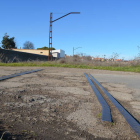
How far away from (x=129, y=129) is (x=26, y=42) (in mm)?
74408

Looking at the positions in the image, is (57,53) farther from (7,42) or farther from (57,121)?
(57,121)

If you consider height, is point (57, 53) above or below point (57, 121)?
above

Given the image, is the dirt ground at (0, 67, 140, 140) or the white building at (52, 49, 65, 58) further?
the white building at (52, 49, 65, 58)

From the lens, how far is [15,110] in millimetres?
3467

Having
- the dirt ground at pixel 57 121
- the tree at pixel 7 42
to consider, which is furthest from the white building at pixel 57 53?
the dirt ground at pixel 57 121

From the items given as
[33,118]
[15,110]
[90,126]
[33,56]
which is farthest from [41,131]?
[33,56]

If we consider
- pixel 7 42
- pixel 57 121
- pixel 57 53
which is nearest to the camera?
pixel 57 121

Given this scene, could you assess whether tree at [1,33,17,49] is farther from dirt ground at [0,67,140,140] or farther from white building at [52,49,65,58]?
dirt ground at [0,67,140,140]

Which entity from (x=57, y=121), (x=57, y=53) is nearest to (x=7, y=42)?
(x=57, y=53)

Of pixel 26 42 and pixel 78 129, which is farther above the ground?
pixel 26 42

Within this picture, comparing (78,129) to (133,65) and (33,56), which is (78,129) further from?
(33,56)

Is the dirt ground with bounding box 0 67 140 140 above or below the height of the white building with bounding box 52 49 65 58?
below

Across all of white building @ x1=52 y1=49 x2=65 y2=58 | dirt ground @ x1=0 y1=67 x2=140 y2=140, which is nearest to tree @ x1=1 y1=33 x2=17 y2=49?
white building @ x1=52 y1=49 x2=65 y2=58

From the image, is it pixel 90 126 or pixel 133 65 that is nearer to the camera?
pixel 90 126
